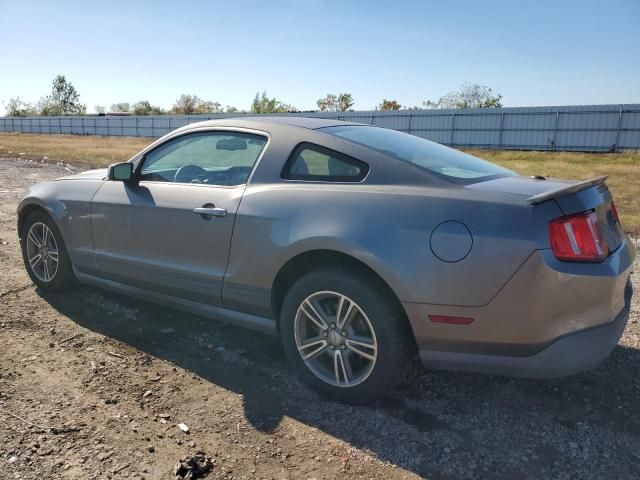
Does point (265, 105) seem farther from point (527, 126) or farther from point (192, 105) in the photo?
point (527, 126)

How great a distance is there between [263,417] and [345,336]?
1.99 feet

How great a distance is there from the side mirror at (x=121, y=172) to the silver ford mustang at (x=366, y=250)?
0.04ft

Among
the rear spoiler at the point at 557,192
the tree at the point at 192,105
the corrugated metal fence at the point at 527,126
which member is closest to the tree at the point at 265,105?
the tree at the point at 192,105

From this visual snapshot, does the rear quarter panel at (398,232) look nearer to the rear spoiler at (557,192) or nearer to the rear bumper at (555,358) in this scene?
the rear spoiler at (557,192)

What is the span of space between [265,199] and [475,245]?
1260mm

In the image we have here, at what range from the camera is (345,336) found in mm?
→ 2875

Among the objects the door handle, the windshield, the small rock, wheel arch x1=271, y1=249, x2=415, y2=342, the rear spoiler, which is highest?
the windshield

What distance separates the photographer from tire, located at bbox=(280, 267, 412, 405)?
2709mm

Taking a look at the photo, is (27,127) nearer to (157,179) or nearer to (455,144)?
(455,144)

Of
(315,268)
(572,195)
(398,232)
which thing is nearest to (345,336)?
(315,268)

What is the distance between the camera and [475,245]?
244 centimetres

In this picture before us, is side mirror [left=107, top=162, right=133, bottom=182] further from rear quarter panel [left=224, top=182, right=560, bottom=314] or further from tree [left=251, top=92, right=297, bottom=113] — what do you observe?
tree [left=251, top=92, right=297, bottom=113]

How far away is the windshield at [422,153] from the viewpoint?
2.99 metres

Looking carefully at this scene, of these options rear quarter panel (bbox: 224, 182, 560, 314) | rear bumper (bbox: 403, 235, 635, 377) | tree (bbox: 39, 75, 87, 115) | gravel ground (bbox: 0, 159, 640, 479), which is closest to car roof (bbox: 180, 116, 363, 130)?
rear quarter panel (bbox: 224, 182, 560, 314)
